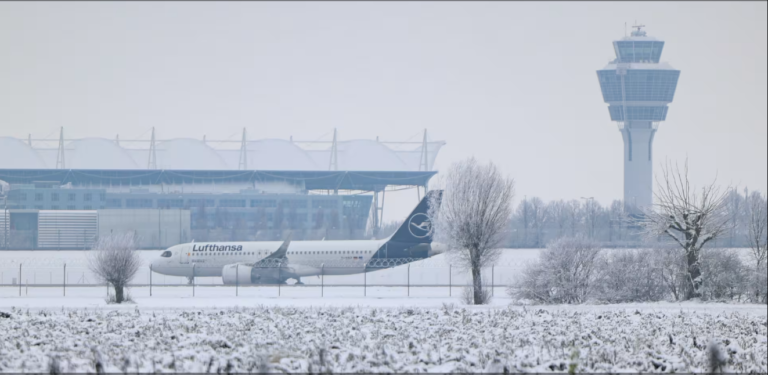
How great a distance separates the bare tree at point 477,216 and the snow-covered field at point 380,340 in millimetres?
8816

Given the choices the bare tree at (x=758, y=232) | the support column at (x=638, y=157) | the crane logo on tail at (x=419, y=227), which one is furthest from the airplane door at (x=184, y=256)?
the support column at (x=638, y=157)

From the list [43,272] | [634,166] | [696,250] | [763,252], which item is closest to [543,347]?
[763,252]

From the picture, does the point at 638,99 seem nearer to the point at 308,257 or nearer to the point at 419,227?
the point at 419,227

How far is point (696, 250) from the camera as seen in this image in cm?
3225

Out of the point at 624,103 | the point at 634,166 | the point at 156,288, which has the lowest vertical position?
the point at 156,288

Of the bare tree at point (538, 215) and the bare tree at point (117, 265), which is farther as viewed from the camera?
the bare tree at point (538, 215)

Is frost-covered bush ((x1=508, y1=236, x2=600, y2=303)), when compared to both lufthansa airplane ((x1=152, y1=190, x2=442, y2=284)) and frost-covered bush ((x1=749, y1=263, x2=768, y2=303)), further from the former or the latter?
lufthansa airplane ((x1=152, y1=190, x2=442, y2=284))

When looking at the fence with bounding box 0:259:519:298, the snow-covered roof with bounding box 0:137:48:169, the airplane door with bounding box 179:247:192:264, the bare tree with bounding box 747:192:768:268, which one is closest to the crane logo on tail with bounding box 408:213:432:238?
the fence with bounding box 0:259:519:298

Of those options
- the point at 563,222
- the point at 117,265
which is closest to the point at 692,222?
the point at 117,265

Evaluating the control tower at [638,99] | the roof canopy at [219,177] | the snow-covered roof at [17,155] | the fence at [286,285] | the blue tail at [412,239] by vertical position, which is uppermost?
the control tower at [638,99]

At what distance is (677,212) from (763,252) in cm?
517

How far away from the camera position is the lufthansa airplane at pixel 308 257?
48.2 m

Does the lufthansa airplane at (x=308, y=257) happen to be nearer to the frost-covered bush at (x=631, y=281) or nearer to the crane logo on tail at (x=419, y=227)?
the crane logo on tail at (x=419, y=227)

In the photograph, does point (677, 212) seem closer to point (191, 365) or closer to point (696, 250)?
point (696, 250)
